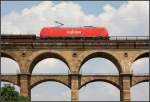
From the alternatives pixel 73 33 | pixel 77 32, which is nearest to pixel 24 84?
pixel 73 33

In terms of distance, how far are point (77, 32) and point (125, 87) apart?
11726 millimetres

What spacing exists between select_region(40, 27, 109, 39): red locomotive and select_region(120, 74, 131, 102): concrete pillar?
23.8 ft

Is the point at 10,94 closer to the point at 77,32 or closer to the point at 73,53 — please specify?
the point at 73,53

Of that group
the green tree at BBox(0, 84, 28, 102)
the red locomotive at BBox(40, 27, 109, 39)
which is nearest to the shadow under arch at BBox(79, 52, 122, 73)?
the red locomotive at BBox(40, 27, 109, 39)

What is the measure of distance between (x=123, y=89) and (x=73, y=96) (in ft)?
25.2

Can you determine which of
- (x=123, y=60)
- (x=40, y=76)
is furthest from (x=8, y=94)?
(x=123, y=60)

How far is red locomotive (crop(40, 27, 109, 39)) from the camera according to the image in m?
63.7

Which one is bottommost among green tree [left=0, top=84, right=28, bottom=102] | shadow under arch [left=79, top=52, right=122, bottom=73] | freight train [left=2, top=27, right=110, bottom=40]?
green tree [left=0, top=84, right=28, bottom=102]

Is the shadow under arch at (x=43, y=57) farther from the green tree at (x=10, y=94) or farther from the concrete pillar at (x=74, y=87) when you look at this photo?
the green tree at (x=10, y=94)

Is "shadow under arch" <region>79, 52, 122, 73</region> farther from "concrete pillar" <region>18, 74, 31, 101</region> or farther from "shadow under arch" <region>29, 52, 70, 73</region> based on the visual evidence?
"concrete pillar" <region>18, 74, 31, 101</region>

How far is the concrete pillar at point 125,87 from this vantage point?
5996cm

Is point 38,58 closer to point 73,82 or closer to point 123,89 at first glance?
point 73,82

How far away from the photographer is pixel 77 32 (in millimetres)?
63844

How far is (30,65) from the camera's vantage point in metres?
61.8
